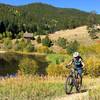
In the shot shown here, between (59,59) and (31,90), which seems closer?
(31,90)

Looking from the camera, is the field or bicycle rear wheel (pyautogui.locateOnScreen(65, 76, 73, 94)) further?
bicycle rear wheel (pyautogui.locateOnScreen(65, 76, 73, 94))

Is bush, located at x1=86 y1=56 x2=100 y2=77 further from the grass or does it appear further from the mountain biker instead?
the grass

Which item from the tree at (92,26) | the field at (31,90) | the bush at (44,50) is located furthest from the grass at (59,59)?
the field at (31,90)

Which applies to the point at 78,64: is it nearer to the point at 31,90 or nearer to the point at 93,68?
the point at 31,90

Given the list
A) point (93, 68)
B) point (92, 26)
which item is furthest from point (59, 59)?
point (92, 26)

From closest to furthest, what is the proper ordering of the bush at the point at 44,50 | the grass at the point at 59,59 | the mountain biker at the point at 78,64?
the mountain biker at the point at 78,64 < the grass at the point at 59,59 < the bush at the point at 44,50

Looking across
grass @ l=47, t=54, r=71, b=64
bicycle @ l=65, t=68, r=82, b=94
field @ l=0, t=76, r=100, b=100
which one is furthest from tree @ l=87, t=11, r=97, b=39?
bicycle @ l=65, t=68, r=82, b=94

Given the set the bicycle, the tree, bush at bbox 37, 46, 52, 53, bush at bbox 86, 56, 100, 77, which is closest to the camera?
the bicycle

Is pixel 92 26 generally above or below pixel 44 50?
above

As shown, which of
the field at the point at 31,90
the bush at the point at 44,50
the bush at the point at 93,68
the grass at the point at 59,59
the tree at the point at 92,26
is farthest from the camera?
the tree at the point at 92,26

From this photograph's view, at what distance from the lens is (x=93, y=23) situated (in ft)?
623

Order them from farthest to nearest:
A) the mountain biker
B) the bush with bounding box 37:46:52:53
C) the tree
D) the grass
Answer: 1. the tree
2. the bush with bounding box 37:46:52:53
3. the grass
4. the mountain biker

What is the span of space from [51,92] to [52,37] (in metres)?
162

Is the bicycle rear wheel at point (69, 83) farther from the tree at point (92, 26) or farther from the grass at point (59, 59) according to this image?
the tree at point (92, 26)
